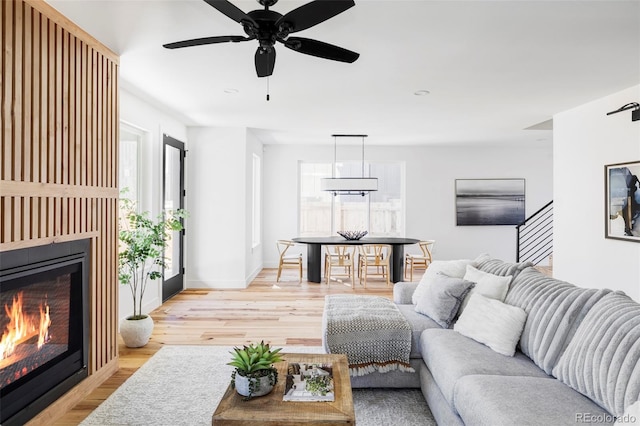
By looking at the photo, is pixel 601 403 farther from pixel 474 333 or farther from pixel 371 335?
pixel 371 335

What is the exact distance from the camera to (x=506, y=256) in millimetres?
8461

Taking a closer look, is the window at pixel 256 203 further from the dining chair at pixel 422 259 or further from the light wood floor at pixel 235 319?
the dining chair at pixel 422 259

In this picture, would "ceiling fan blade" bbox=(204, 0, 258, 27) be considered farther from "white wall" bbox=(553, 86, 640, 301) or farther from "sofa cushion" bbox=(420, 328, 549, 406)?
"white wall" bbox=(553, 86, 640, 301)

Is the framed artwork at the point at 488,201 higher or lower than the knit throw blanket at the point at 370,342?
higher

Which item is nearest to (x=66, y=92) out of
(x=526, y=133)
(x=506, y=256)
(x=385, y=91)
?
(x=385, y=91)

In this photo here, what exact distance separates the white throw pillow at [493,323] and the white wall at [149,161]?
3.53 meters

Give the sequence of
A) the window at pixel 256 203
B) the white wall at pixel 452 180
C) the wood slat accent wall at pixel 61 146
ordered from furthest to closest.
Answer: the white wall at pixel 452 180
the window at pixel 256 203
the wood slat accent wall at pixel 61 146

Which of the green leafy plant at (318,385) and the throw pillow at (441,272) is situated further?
the throw pillow at (441,272)

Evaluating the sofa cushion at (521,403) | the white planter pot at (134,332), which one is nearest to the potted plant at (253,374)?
the sofa cushion at (521,403)

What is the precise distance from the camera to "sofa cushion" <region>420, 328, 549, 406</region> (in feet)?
7.16

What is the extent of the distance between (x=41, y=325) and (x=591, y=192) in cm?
540

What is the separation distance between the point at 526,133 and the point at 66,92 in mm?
6704

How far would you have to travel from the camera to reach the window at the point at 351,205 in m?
8.51

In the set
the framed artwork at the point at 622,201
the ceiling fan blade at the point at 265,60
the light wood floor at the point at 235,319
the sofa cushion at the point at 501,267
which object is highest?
the ceiling fan blade at the point at 265,60
